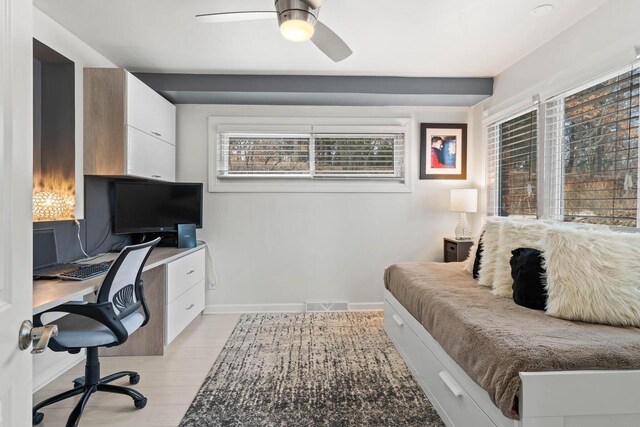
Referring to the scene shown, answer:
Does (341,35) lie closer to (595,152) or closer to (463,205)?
(595,152)

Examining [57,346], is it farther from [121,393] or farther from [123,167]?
[123,167]

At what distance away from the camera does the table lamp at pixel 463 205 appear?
3736mm

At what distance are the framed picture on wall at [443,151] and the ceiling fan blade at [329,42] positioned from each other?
6.80ft

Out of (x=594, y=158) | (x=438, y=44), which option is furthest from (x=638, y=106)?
(x=438, y=44)

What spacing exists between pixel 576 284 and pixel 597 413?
65cm

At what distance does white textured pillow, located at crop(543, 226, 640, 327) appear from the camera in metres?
1.72

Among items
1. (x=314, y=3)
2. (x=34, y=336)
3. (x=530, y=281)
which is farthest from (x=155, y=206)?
(x=530, y=281)

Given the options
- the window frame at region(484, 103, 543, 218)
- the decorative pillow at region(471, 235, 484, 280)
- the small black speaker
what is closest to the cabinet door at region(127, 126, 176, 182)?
the small black speaker

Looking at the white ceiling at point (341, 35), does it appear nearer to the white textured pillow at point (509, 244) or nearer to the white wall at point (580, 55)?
the white wall at point (580, 55)

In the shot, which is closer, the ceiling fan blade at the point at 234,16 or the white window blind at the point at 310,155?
the ceiling fan blade at the point at 234,16

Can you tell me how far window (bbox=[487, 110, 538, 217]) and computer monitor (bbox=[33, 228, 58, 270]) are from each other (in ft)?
12.2

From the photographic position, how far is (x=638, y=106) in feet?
6.95

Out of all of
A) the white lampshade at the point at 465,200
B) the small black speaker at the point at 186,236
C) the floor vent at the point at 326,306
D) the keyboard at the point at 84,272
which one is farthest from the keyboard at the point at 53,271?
the white lampshade at the point at 465,200

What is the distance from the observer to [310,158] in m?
4.04
